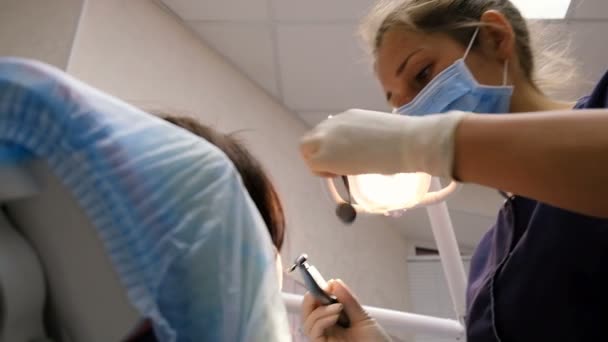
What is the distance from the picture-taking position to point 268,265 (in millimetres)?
601

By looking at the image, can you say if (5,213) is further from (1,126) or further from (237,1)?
(237,1)

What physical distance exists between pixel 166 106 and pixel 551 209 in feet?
4.44

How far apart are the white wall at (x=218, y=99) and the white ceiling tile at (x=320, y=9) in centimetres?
38

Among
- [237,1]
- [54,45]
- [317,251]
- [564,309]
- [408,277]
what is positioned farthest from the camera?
[408,277]

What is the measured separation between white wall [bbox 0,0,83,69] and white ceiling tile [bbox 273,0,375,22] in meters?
0.70

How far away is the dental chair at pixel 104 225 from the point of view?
0.47 meters

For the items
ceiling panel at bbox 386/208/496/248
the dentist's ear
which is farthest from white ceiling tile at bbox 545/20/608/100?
ceiling panel at bbox 386/208/496/248

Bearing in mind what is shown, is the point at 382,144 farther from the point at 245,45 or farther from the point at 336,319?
the point at 245,45

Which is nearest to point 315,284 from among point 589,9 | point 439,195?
point 439,195

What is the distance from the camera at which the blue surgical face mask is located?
109 centimetres

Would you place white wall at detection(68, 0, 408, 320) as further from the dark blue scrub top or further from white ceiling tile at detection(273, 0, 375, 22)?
the dark blue scrub top

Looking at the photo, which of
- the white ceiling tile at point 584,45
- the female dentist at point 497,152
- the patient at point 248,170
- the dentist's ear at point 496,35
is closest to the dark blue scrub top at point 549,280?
the female dentist at point 497,152

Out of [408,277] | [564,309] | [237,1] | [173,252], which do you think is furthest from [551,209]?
[408,277]

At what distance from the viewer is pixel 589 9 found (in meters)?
1.95
